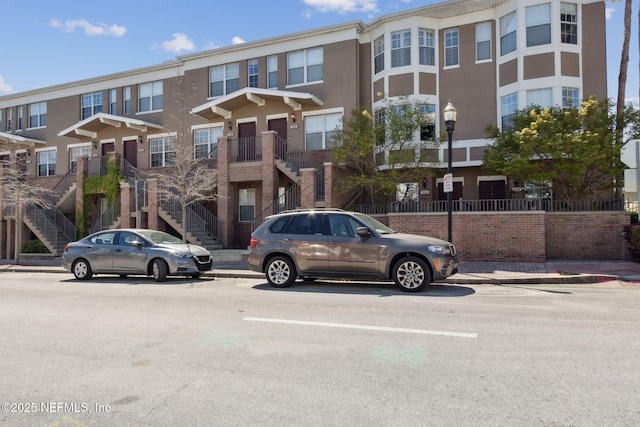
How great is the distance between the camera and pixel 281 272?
10.7 meters

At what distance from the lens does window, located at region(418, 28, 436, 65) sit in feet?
65.0

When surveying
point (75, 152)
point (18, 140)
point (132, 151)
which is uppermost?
point (18, 140)

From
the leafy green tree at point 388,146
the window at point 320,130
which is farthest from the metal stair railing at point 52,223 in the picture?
the leafy green tree at point 388,146

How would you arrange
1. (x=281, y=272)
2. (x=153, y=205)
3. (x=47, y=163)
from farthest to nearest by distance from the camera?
(x=47, y=163) → (x=153, y=205) → (x=281, y=272)

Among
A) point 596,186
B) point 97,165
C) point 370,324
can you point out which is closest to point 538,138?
point 596,186

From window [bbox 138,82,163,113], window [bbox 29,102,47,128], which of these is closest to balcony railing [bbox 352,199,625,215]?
window [bbox 138,82,163,113]

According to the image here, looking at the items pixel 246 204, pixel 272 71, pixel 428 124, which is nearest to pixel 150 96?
pixel 272 71

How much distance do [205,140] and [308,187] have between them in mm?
8752

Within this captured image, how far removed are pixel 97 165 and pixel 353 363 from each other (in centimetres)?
2259

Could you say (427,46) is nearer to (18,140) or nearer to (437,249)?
(437,249)

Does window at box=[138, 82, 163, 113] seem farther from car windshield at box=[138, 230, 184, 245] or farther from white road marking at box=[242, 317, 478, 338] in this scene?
white road marking at box=[242, 317, 478, 338]

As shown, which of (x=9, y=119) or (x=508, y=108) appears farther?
(x=9, y=119)

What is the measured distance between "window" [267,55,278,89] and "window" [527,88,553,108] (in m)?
11.2

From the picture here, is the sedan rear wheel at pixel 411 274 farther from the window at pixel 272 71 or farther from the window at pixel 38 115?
the window at pixel 38 115
